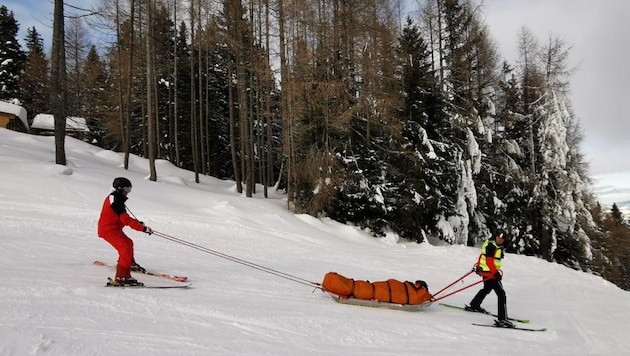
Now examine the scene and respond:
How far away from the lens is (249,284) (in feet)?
26.3

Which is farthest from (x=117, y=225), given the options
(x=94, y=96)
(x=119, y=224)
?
(x=94, y=96)

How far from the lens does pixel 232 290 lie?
7391 mm

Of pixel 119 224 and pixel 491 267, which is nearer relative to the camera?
pixel 119 224

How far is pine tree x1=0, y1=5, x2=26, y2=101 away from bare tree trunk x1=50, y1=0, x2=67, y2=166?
31.2m

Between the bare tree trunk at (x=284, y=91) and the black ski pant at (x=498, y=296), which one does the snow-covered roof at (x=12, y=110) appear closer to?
the bare tree trunk at (x=284, y=91)

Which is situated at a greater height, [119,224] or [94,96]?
[94,96]

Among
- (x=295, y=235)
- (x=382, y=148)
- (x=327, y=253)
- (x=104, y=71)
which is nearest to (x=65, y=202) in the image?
(x=295, y=235)

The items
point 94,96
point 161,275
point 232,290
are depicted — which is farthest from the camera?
point 94,96

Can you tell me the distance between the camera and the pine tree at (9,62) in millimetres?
41219

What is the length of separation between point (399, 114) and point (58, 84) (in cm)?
1429

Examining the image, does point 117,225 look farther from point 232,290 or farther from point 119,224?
point 232,290

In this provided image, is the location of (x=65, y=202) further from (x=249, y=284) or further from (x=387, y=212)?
(x=387, y=212)

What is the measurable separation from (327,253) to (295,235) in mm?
2016

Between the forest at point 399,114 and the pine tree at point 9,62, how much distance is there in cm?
2187
